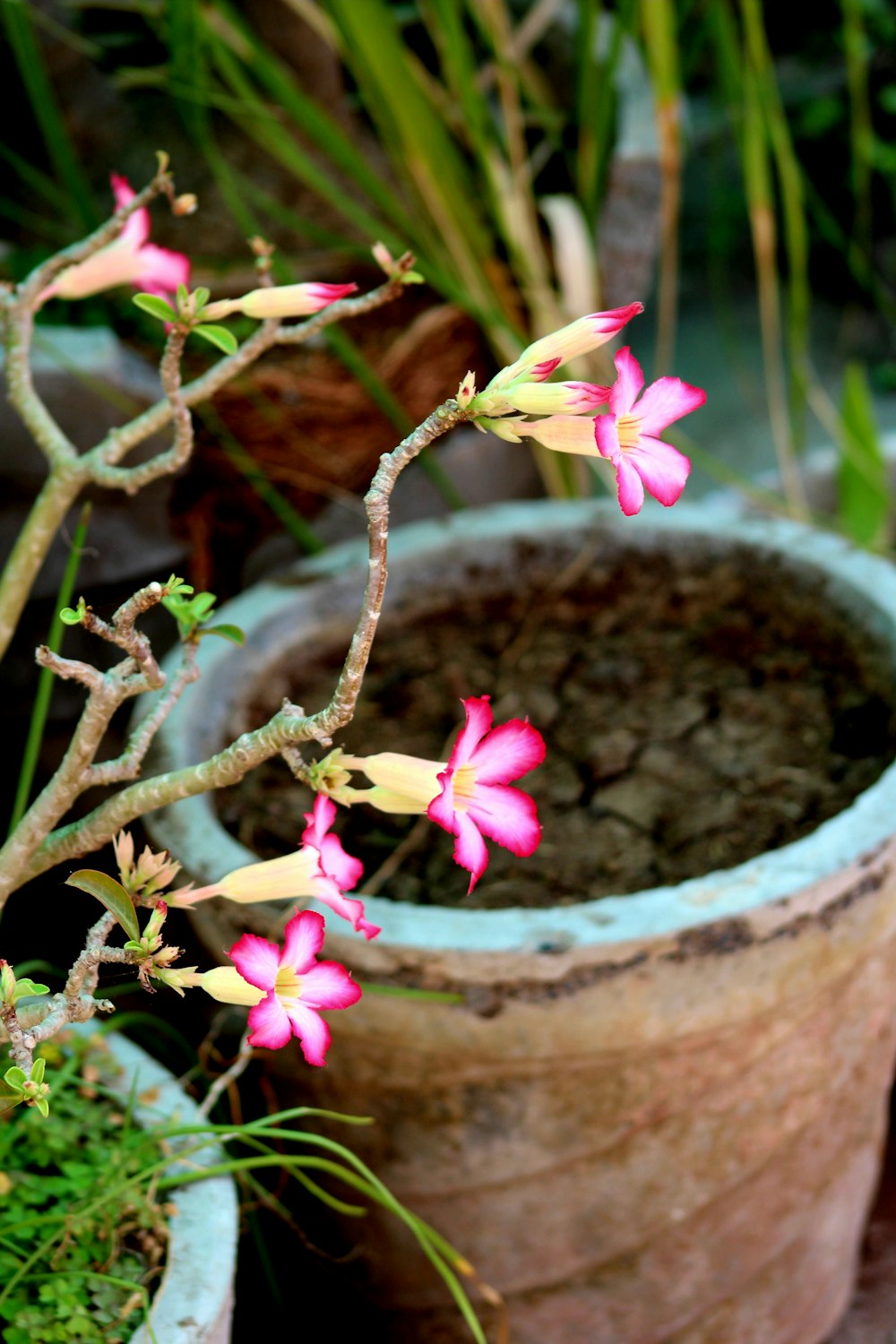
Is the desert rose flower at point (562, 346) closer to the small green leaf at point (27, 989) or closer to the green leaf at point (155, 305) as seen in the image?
the green leaf at point (155, 305)

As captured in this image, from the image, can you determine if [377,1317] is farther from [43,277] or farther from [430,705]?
[43,277]

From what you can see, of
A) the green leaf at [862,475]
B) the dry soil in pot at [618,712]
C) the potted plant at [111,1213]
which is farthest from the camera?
the green leaf at [862,475]

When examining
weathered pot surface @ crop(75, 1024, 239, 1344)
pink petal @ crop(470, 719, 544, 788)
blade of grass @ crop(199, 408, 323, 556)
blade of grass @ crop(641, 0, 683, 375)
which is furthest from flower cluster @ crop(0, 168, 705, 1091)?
blade of grass @ crop(641, 0, 683, 375)

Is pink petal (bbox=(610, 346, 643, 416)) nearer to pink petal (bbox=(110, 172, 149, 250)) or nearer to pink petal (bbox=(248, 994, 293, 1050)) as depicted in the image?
pink petal (bbox=(248, 994, 293, 1050))

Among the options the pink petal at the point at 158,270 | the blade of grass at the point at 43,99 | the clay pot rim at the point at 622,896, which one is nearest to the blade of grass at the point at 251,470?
the clay pot rim at the point at 622,896

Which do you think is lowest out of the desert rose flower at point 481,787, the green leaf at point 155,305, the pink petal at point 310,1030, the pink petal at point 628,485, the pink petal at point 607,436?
the pink petal at point 310,1030

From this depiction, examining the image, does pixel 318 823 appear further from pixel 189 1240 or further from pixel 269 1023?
pixel 189 1240
